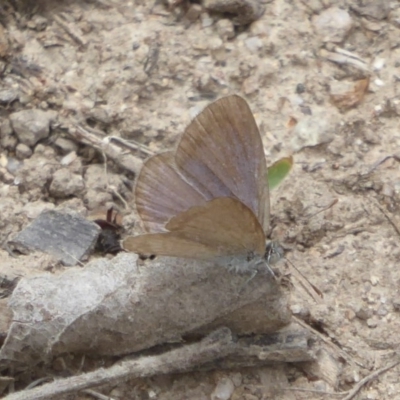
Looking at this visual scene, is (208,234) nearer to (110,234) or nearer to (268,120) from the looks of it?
(110,234)

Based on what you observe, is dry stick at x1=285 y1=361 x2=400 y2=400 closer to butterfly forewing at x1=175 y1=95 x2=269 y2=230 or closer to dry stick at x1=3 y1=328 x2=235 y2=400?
dry stick at x1=3 y1=328 x2=235 y2=400

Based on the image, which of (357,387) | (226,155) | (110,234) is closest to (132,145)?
(110,234)

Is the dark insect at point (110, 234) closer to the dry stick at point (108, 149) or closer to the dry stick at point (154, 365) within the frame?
the dry stick at point (108, 149)

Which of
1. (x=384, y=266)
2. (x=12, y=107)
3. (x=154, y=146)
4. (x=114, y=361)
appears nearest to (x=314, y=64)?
(x=154, y=146)

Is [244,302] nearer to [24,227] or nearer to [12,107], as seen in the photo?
[24,227]

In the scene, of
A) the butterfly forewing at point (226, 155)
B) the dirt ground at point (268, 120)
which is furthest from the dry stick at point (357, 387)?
the butterfly forewing at point (226, 155)

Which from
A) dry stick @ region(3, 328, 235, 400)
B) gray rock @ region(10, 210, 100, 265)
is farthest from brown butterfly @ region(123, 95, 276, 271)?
gray rock @ region(10, 210, 100, 265)

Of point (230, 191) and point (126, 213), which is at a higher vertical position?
point (230, 191)
